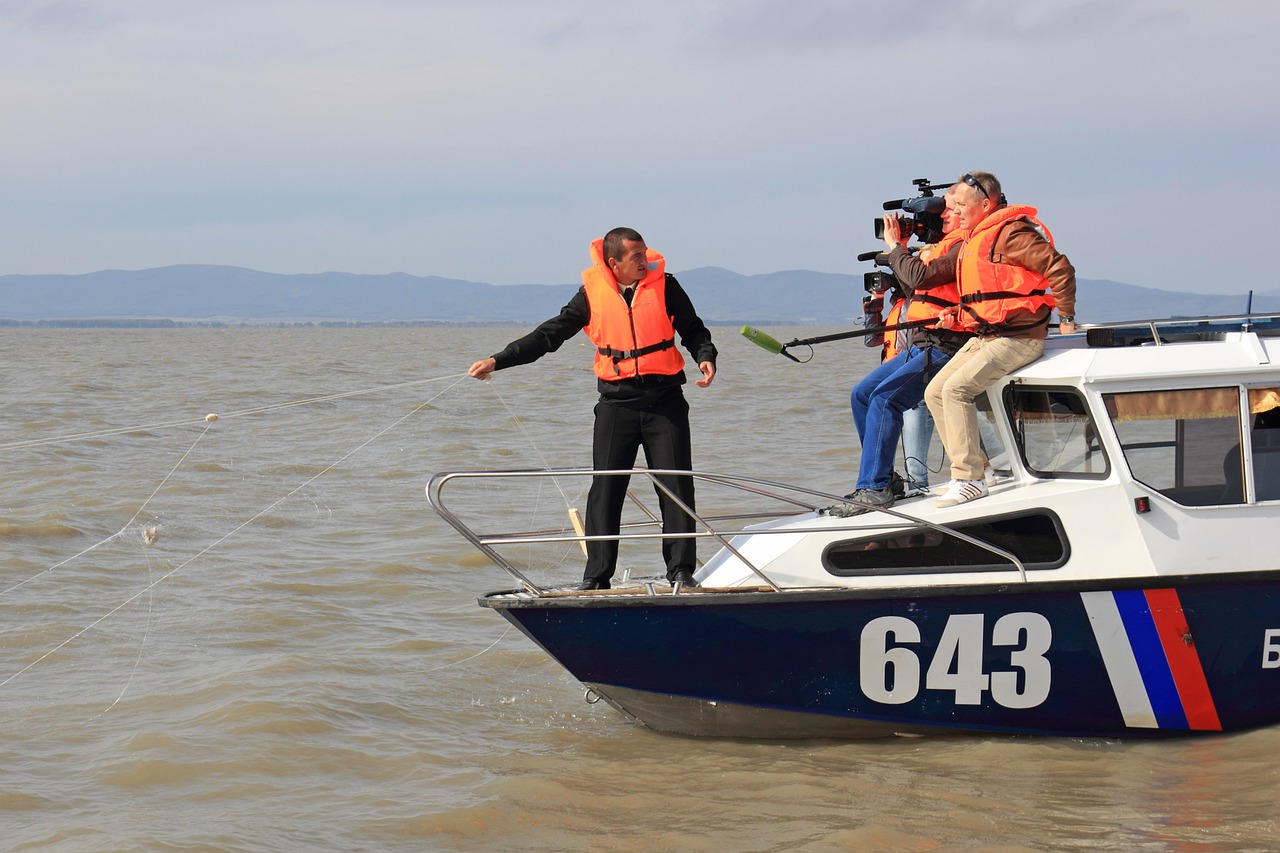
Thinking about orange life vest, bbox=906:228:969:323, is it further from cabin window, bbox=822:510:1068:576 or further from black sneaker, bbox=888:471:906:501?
cabin window, bbox=822:510:1068:576

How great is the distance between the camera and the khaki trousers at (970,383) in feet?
19.5

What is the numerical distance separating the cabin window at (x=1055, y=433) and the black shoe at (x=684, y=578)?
1.61 meters

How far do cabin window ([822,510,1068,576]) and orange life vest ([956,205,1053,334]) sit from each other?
87cm

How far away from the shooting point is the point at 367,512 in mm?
12695

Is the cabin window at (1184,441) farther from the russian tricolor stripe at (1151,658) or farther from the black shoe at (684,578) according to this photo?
the black shoe at (684,578)

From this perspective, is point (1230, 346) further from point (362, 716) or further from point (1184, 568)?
point (362, 716)

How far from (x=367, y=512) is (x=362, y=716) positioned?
224 inches

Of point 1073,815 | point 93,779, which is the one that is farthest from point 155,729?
point 1073,815

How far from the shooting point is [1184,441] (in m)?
5.82

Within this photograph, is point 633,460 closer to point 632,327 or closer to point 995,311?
point 632,327

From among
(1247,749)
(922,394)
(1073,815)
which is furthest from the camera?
(922,394)

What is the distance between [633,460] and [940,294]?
1.64 metres

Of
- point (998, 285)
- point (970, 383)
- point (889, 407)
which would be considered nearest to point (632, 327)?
point (889, 407)

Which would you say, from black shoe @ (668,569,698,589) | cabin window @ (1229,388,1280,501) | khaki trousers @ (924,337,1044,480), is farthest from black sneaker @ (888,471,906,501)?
cabin window @ (1229,388,1280,501)
